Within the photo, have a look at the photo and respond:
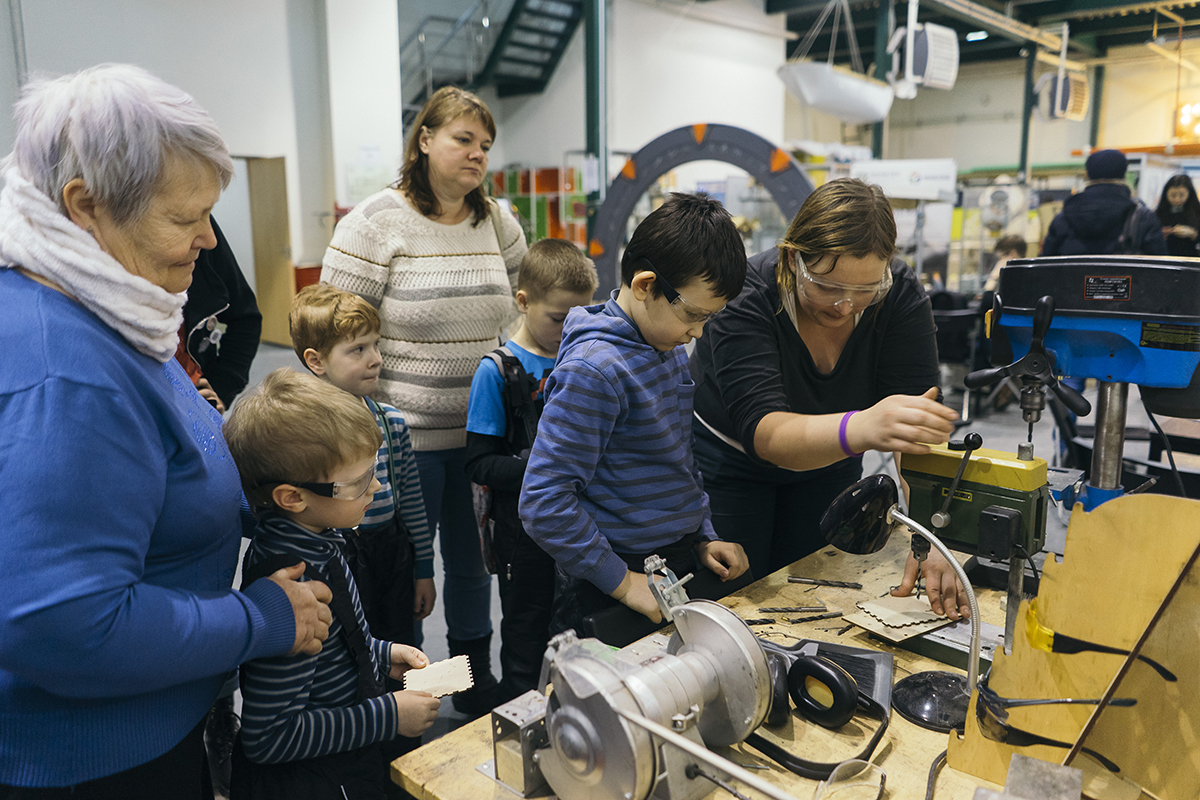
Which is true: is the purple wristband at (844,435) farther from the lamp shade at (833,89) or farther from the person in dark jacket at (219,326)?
the lamp shade at (833,89)

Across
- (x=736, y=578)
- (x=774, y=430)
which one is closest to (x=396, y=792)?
(x=736, y=578)

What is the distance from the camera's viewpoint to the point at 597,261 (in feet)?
17.1

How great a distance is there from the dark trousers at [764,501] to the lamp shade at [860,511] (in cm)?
61

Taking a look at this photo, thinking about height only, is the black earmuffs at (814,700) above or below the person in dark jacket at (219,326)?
below

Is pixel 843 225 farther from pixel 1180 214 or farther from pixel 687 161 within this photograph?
pixel 1180 214

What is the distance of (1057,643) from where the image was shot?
0.89 m

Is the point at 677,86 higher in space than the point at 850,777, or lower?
higher

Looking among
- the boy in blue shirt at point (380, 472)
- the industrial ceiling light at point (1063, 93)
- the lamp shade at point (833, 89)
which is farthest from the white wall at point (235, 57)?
the industrial ceiling light at point (1063, 93)

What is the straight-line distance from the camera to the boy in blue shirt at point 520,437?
6.01 ft

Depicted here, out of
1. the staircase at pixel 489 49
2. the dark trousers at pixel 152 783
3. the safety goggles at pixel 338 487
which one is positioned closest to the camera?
the dark trousers at pixel 152 783

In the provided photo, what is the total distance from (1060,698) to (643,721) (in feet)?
1.56

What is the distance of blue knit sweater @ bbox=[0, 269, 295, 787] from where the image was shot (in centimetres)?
71

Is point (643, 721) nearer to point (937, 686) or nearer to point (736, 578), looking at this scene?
point (937, 686)

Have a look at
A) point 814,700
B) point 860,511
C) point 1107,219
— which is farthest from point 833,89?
point 814,700
